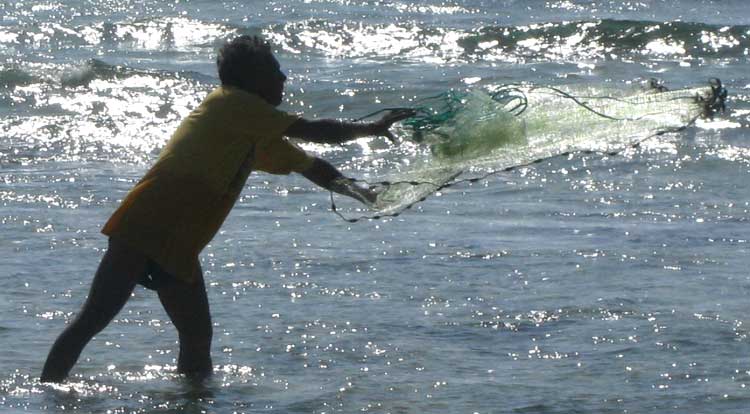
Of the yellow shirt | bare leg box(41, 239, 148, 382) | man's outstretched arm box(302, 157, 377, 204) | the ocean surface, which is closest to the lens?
the yellow shirt

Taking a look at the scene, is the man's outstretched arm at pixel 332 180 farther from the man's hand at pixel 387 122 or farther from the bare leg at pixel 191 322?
the bare leg at pixel 191 322

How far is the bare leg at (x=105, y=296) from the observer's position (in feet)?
17.8

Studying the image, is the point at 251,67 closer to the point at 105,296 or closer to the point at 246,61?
the point at 246,61

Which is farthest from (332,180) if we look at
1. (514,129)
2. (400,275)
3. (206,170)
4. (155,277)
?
(400,275)

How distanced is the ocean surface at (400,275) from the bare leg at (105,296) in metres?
0.22

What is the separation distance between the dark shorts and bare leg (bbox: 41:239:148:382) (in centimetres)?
4

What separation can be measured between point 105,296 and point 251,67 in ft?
3.42

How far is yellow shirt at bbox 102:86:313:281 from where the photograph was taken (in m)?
5.29

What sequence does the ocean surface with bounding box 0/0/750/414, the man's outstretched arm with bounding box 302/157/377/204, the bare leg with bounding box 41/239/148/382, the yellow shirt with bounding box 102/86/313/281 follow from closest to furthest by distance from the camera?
1. the yellow shirt with bounding box 102/86/313/281
2. the bare leg with bounding box 41/239/148/382
3. the man's outstretched arm with bounding box 302/157/377/204
4. the ocean surface with bounding box 0/0/750/414

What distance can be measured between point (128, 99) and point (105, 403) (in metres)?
10.8

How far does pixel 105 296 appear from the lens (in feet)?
17.9

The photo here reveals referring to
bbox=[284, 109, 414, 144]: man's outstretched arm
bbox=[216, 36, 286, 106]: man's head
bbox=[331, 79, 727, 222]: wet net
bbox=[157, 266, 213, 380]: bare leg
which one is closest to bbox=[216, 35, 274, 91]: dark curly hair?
bbox=[216, 36, 286, 106]: man's head

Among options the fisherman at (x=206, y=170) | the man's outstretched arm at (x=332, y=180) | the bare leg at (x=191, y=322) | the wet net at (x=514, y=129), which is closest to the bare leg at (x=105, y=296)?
the fisherman at (x=206, y=170)

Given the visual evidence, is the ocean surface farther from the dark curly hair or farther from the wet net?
the dark curly hair
